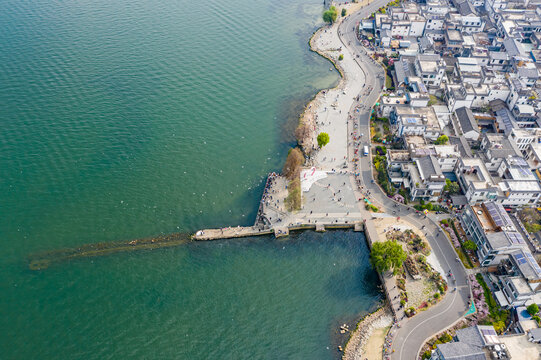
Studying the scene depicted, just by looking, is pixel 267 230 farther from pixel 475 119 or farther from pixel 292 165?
pixel 475 119

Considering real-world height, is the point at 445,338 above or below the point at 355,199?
below

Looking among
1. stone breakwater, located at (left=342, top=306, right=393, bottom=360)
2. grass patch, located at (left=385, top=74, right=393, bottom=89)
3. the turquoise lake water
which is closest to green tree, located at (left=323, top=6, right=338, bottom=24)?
the turquoise lake water

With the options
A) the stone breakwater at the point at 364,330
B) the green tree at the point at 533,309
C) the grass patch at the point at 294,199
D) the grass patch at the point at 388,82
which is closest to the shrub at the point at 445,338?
the stone breakwater at the point at 364,330

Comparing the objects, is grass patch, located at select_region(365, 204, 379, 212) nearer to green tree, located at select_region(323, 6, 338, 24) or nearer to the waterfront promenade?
the waterfront promenade

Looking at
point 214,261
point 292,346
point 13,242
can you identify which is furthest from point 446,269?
point 13,242

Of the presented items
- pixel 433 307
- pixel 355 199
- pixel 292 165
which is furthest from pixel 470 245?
pixel 292 165

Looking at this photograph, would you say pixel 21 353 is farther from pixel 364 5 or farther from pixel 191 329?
pixel 364 5
